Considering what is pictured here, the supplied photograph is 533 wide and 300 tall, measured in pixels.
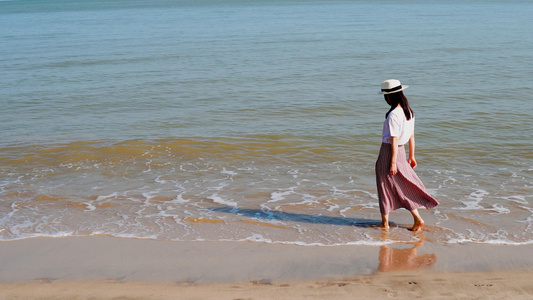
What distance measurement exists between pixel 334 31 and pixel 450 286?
83.9ft

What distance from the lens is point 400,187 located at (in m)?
5.66

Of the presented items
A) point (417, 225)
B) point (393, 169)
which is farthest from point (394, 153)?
point (417, 225)

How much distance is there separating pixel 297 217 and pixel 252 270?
5.41 feet

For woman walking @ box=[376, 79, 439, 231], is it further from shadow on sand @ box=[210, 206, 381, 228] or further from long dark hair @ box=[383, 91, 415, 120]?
shadow on sand @ box=[210, 206, 381, 228]

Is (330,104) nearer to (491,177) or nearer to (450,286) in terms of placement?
(491,177)

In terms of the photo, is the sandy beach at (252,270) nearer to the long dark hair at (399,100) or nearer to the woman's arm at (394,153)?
the woman's arm at (394,153)

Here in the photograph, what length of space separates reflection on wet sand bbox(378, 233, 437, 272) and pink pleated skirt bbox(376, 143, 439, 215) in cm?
49

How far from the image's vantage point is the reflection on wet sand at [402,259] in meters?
4.91

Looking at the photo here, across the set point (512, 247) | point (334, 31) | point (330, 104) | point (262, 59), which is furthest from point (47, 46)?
→ point (512, 247)

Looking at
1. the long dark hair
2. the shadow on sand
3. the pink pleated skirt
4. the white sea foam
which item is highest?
the long dark hair

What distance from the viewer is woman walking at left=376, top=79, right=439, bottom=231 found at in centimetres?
534

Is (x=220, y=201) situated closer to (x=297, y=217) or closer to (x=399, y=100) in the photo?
(x=297, y=217)

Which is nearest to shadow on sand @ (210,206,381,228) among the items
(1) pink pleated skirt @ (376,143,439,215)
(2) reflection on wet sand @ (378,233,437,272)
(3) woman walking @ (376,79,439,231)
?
(3) woman walking @ (376,79,439,231)

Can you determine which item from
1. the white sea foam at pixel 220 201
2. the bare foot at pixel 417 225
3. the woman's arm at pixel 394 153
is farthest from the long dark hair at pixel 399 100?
the white sea foam at pixel 220 201
